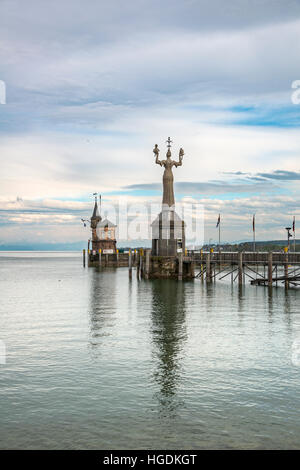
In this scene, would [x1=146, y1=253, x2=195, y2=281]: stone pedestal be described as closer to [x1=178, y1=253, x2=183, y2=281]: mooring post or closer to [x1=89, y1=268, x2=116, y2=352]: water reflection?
[x1=178, y1=253, x2=183, y2=281]: mooring post

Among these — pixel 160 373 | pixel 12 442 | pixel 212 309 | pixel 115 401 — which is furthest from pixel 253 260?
pixel 12 442

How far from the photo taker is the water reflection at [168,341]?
15141mm

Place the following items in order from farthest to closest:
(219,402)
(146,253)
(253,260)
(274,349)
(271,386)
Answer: (146,253) < (253,260) < (274,349) < (271,386) < (219,402)

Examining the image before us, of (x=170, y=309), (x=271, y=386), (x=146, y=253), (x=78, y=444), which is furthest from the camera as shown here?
(x=146, y=253)

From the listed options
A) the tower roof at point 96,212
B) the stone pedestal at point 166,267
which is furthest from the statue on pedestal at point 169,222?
the tower roof at point 96,212

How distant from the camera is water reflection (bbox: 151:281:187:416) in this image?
49.7 feet

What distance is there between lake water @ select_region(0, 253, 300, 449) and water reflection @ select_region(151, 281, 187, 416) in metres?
0.06

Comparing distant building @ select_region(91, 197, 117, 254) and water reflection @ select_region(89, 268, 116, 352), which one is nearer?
water reflection @ select_region(89, 268, 116, 352)

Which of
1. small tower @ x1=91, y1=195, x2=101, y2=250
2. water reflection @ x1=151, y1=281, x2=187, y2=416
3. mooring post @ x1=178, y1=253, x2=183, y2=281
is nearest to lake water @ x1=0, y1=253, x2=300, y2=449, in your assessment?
water reflection @ x1=151, y1=281, x2=187, y2=416

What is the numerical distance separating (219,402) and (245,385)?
1920mm

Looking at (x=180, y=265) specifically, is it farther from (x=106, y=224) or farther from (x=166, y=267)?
(x=106, y=224)

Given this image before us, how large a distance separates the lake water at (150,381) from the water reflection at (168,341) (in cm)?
6

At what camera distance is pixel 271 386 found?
52.4ft

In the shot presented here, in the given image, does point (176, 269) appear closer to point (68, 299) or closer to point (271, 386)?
point (68, 299)
